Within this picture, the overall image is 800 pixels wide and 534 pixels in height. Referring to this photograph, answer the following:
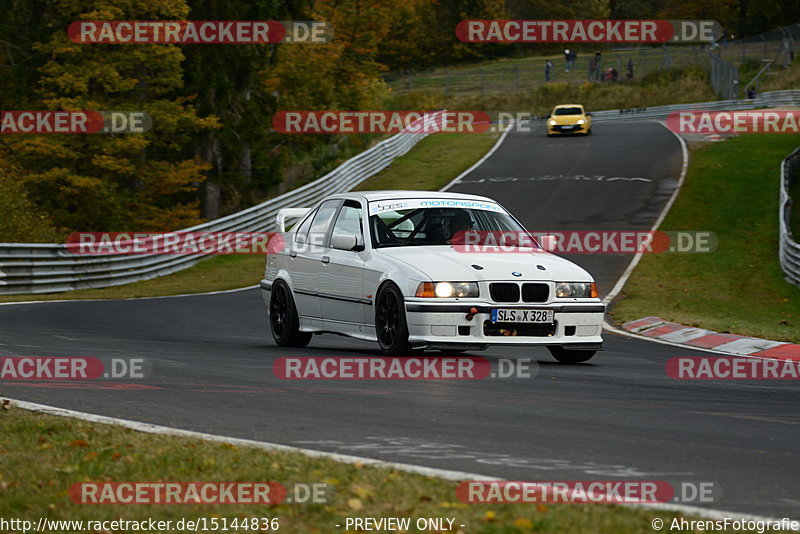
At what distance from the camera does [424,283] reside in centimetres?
1084

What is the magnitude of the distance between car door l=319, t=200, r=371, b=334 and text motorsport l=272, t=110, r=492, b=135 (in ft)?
125

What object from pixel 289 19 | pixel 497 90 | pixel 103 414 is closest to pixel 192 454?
pixel 103 414

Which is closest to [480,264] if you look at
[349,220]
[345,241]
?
[345,241]

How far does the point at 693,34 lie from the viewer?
101 metres

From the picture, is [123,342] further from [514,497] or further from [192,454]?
[514,497]

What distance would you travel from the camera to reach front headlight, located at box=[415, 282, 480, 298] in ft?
35.5

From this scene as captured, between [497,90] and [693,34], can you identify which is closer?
[497,90]

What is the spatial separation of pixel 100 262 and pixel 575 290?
1858cm

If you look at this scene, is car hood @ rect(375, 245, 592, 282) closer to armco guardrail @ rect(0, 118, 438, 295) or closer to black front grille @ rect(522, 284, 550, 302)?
black front grille @ rect(522, 284, 550, 302)

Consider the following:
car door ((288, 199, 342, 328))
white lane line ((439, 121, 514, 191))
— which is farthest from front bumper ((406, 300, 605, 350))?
white lane line ((439, 121, 514, 191))

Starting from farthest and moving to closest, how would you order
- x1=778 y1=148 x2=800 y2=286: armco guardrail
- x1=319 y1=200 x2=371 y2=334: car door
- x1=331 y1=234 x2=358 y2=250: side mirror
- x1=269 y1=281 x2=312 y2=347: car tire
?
1. x1=778 y1=148 x2=800 y2=286: armco guardrail
2. x1=269 y1=281 x2=312 y2=347: car tire
3. x1=319 y1=200 x2=371 y2=334: car door
4. x1=331 y1=234 x2=358 y2=250: side mirror

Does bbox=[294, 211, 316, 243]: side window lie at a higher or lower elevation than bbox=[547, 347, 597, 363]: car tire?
higher

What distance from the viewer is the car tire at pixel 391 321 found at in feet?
35.9

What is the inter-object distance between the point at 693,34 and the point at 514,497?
100720 millimetres
